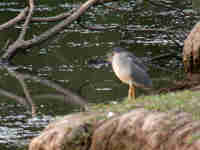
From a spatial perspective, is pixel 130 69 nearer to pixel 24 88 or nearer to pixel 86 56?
pixel 24 88

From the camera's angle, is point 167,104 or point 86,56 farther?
point 86,56

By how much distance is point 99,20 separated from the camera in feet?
58.9

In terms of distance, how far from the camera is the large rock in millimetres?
6566

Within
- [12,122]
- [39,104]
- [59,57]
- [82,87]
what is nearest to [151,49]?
[59,57]

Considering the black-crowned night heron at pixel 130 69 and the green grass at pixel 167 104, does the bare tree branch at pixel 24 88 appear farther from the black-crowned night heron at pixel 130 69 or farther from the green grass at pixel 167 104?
the green grass at pixel 167 104

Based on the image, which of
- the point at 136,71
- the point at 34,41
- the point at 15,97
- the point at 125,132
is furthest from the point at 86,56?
the point at 125,132

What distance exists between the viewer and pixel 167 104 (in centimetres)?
751

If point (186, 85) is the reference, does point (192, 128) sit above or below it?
above

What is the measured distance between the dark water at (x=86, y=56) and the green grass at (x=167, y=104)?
5.98 ft

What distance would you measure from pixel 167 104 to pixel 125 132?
0.70 metres

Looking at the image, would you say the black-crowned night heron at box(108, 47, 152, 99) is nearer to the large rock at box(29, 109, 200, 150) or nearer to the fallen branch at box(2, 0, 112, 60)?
the large rock at box(29, 109, 200, 150)

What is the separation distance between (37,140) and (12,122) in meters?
2.60

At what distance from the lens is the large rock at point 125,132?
259 inches

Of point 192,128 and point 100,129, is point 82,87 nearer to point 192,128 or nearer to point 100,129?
point 100,129
